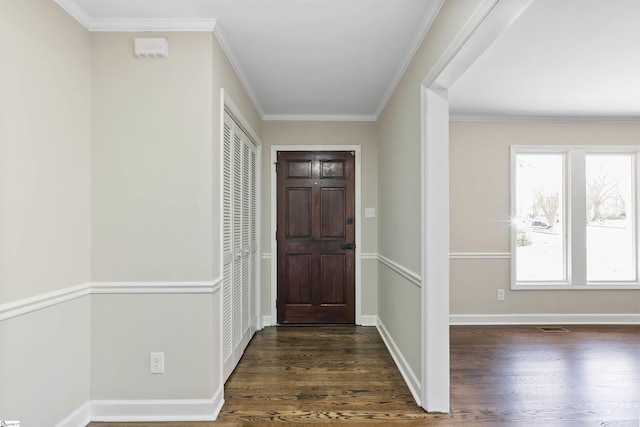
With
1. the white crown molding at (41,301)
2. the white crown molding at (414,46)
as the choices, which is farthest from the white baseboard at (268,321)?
the white crown molding at (414,46)

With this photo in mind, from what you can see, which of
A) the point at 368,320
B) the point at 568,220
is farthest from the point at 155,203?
the point at 568,220

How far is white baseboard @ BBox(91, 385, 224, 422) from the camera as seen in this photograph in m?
2.13

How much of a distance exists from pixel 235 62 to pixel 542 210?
377cm

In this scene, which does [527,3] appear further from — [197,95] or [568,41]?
[197,95]

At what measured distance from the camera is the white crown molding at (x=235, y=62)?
2.28 m

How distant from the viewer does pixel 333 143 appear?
4.12 metres

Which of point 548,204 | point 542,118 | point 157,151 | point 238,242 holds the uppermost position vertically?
point 542,118

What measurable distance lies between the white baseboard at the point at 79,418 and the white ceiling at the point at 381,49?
228 cm

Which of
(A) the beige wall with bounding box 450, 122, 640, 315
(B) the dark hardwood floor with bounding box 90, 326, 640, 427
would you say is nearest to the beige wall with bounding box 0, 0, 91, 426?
(B) the dark hardwood floor with bounding box 90, 326, 640, 427

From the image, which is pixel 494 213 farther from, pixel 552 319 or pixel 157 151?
pixel 157 151

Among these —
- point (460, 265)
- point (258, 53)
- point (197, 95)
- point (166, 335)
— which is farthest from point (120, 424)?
point (460, 265)

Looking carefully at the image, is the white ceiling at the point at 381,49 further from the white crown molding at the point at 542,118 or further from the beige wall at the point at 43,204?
the beige wall at the point at 43,204

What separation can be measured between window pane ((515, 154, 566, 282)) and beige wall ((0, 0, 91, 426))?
431 cm

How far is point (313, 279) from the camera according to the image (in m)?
4.12
